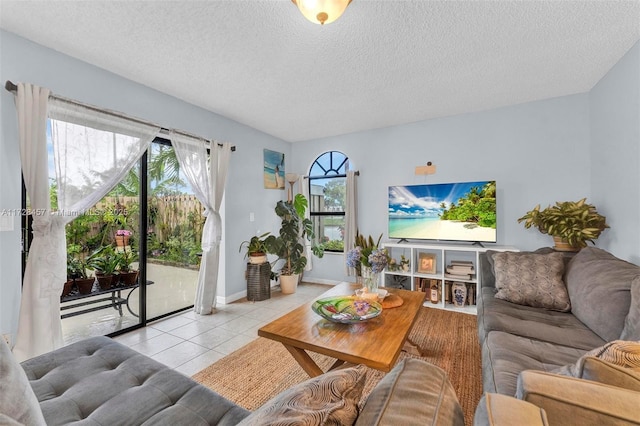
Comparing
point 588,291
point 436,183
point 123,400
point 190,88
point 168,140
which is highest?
point 190,88

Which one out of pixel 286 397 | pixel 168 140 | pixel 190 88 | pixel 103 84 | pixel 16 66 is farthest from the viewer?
pixel 168 140

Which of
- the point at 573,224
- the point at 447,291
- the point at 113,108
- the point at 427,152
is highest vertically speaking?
the point at 113,108

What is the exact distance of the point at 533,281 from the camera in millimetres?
2094

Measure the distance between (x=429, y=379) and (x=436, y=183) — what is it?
11.1 ft

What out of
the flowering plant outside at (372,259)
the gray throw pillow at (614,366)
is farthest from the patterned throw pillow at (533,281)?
the gray throw pillow at (614,366)

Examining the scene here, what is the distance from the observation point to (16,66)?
1972 mm

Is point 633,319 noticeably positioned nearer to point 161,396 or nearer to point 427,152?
point 161,396

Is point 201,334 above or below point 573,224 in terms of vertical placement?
below

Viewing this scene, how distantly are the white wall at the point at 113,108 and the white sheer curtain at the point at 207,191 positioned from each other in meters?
0.24

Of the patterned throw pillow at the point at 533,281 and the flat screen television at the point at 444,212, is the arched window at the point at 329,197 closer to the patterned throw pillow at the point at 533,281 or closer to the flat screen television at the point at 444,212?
the flat screen television at the point at 444,212

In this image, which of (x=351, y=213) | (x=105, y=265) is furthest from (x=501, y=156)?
(x=105, y=265)

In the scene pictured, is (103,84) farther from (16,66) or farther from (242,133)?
(242,133)

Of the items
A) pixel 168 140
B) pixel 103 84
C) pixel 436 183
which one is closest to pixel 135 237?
pixel 168 140

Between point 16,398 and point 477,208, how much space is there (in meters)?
3.84
